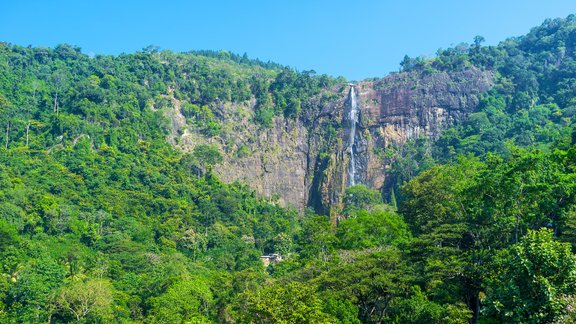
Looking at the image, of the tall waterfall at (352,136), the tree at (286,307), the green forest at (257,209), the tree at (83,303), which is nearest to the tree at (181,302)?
→ the green forest at (257,209)

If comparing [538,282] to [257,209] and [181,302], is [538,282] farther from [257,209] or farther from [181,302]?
[257,209]

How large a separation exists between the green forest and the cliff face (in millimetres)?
1691

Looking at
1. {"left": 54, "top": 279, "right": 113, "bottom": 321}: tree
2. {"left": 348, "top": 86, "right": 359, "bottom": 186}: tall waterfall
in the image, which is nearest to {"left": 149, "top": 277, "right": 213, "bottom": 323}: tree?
{"left": 54, "top": 279, "right": 113, "bottom": 321}: tree

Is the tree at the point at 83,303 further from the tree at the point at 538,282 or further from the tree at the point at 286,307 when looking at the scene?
the tree at the point at 538,282

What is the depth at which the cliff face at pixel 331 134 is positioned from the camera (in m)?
76.2

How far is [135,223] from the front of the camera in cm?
5441

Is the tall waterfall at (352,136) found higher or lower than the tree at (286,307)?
higher

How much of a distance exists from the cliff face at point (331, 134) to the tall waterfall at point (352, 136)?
0.40 m

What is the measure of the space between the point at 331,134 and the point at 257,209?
1608 cm

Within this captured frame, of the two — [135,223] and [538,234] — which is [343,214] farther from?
[538,234]

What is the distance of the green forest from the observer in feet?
78.4

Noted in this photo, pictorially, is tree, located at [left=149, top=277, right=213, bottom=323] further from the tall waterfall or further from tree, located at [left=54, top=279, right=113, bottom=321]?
the tall waterfall

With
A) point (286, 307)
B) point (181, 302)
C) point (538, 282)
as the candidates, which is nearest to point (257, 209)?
point (181, 302)

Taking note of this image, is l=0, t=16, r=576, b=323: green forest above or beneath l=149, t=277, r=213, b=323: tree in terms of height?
above
